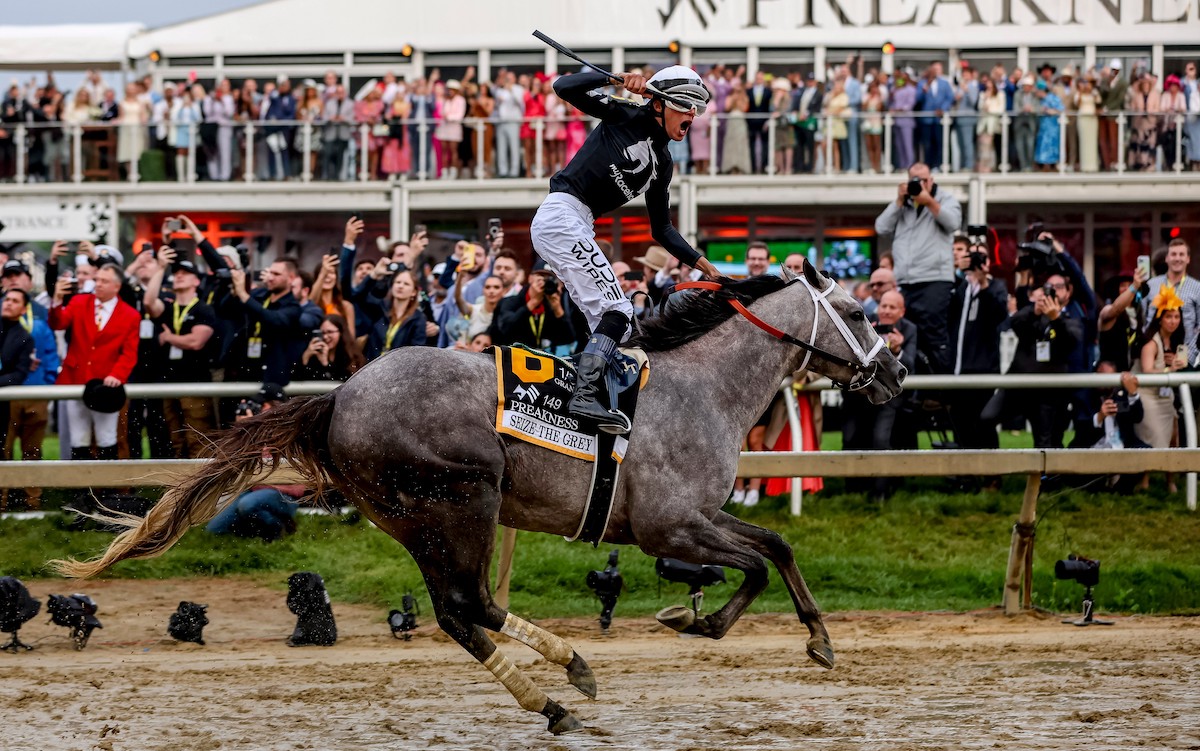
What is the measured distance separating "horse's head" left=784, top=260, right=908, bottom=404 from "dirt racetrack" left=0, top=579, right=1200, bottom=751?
1339 millimetres

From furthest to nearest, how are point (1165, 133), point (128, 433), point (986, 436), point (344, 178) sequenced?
point (344, 178) < point (1165, 133) < point (986, 436) < point (128, 433)

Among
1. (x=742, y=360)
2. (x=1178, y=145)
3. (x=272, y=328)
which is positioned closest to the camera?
(x=742, y=360)

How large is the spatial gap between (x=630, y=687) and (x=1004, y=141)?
1494cm

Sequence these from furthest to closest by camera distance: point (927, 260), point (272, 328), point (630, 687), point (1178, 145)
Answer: point (1178, 145), point (927, 260), point (272, 328), point (630, 687)

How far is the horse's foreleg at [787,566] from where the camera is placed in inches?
241

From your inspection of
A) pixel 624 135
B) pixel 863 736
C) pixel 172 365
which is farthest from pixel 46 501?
pixel 863 736

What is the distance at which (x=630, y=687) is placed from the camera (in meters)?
6.70

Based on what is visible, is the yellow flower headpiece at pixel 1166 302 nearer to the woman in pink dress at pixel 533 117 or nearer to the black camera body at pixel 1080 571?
the black camera body at pixel 1080 571

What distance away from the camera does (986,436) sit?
33.7 ft

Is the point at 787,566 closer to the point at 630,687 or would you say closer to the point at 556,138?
the point at 630,687

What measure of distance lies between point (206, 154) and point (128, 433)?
41.9ft

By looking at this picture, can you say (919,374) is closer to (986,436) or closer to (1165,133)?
(986,436)

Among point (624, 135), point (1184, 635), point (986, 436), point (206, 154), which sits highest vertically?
point (206, 154)

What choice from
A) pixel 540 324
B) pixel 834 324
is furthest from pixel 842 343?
pixel 540 324
